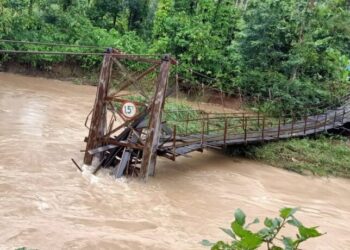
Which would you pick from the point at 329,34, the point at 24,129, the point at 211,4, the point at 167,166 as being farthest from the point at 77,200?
the point at 211,4

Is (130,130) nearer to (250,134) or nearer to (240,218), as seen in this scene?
(250,134)

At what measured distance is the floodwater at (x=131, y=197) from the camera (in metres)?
7.61

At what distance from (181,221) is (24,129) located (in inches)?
284

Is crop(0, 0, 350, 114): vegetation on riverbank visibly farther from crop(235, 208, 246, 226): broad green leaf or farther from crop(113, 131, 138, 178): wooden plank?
crop(235, 208, 246, 226): broad green leaf

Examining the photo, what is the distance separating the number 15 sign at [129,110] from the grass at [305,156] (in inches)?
205

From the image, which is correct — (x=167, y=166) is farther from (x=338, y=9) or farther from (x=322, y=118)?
(x=338, y=9)

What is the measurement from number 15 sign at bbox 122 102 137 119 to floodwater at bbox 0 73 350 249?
61.5 inches

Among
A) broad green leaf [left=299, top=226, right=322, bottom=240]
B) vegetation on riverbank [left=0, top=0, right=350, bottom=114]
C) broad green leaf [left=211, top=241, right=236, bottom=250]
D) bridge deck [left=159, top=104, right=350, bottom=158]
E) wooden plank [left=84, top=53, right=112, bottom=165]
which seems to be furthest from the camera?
vegetation on riverbank [left=0, top=0, right=350, bottom=114]

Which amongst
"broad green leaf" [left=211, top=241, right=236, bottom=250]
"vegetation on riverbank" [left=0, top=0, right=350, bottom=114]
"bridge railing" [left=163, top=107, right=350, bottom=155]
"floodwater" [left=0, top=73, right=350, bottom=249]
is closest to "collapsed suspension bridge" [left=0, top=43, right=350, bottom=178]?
"floodwater" [left=0, top=73, right=350, bottom=249]

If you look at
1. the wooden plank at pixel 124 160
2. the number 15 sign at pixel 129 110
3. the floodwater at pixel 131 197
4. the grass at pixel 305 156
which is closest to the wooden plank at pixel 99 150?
the wooden plank at pixel 124 160

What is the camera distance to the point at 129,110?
10.7 metres

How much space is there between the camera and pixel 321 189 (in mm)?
12711

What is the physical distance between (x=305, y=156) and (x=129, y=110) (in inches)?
266

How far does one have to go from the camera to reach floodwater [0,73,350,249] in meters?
7.61
